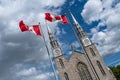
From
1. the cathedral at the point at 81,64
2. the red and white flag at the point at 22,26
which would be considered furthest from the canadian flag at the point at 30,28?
the cathedral at the point at 81,64

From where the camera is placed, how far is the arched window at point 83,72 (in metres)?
48.7

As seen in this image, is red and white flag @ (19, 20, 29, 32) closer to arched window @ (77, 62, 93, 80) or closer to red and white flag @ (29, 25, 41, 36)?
red and white flag @ (29, 25, 41, 36)

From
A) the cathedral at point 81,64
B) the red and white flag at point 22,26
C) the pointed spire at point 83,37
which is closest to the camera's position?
the red and white flag at point 22,26

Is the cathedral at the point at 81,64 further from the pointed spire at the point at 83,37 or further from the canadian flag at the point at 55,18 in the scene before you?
the canadian flag at the point at 55,18

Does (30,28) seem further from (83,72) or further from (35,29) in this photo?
(83,72)

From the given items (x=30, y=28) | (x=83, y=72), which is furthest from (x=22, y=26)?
(x=83, y=72)

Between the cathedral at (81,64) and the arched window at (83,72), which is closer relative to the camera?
the cathedral at (81,64)

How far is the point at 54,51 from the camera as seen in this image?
51281 mm

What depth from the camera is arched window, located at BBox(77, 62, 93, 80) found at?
1917 inches

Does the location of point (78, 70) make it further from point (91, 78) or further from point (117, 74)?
point (117, 74)

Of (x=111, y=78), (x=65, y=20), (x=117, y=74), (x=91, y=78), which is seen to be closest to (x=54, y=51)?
(x=91, y=78)

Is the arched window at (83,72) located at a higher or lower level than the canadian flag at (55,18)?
higher

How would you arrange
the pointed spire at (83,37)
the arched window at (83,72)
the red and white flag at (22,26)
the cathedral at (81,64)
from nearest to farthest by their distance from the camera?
the red and white flag at (22,26)
the cathedral at (81,64)
the arched window at (83,72)
the pointed spire at (83,37)

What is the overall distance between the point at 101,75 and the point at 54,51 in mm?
12373
